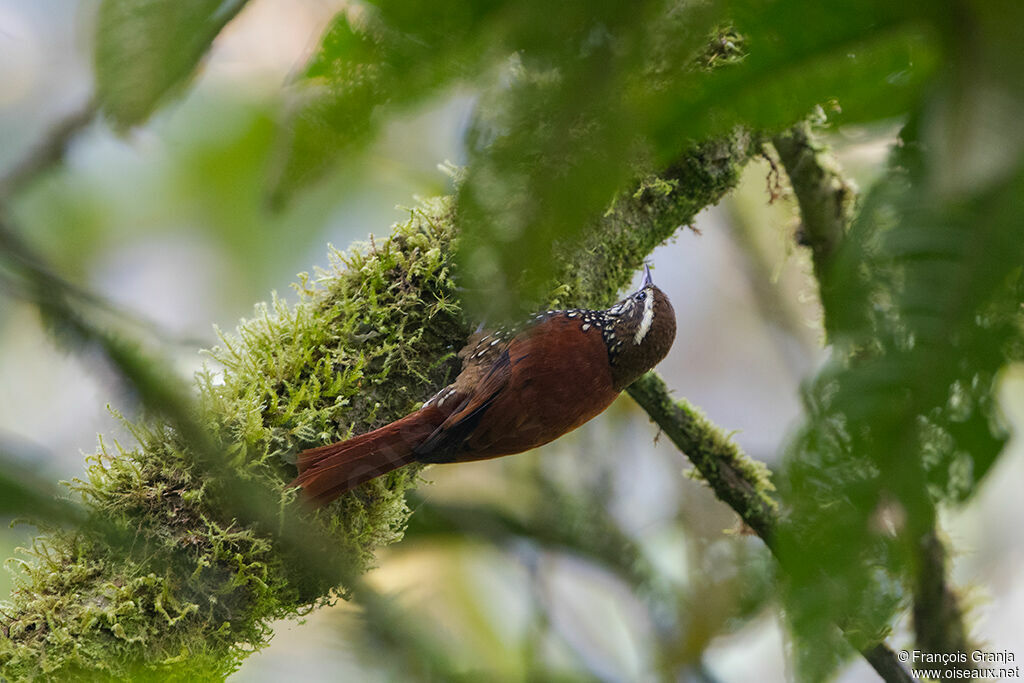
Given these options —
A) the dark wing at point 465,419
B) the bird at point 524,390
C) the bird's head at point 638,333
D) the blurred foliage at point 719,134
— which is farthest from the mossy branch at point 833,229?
the blurred foliage at point 719,134

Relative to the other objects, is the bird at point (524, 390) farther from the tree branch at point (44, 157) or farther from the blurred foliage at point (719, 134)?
the blurred foliage at point (719, 134)

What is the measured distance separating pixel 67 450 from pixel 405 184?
3.62 feet

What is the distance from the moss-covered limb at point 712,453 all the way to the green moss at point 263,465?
356 millimetres

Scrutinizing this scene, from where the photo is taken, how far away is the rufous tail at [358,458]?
1795mm

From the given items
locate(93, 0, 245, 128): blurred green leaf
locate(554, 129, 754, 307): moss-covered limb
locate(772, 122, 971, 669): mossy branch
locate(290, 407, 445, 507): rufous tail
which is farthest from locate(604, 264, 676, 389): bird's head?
locate(93, 0, 245, 128): blurred green leaf

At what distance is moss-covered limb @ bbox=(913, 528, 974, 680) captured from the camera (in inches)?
103

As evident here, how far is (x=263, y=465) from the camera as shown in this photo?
1.77 metres

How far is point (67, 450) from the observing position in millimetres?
2023

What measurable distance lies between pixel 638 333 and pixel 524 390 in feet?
1.42

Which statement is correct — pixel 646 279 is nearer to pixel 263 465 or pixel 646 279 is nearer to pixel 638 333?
pixel 638 333

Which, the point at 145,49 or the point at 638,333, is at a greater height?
the point at 638,333

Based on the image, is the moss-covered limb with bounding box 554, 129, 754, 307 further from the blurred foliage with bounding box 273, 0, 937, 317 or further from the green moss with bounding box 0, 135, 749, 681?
the blurred foliage with bounding box 273, 0, 937, 317

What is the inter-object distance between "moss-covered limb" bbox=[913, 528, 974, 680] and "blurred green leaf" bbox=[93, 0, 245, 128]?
9.07 ft

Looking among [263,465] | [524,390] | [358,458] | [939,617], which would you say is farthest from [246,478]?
[939,617]
